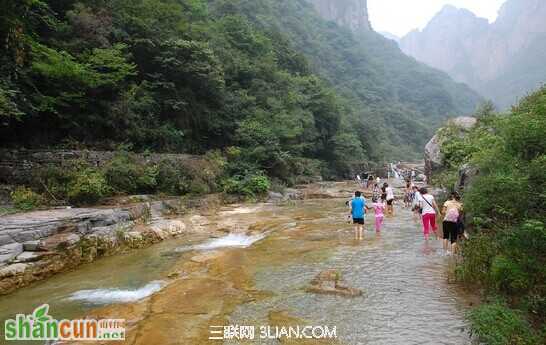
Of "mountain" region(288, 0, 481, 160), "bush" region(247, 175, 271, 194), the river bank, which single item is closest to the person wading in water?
the river bank

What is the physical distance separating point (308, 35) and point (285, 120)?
67.4 m

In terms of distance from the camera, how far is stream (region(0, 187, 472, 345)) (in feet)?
17.6

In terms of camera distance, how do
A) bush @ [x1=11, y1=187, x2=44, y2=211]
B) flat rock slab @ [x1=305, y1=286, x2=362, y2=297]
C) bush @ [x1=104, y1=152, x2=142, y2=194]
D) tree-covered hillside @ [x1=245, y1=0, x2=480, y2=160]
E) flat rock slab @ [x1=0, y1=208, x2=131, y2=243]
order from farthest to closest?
tree-covered hillside @ [x1=245, y1=0, x2=480, y2=160] < bush @ [x1=104, y1=152, x2=142, y2=194] < bush @ [x1=11, y1=187, x2=44, y2=211] < flat rock slab @ [x1=0, y1=208, x2=131, y2=243] < flat rock slab @ [x1=305, y1=286, x2=362, y2=297]

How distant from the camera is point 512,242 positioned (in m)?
6.06

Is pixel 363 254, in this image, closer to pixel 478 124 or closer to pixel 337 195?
pixel 478 124

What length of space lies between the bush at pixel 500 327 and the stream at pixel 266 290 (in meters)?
0.27

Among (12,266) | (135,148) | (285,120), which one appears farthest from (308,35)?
(12,266)

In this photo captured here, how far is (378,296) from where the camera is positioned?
6.52 metres

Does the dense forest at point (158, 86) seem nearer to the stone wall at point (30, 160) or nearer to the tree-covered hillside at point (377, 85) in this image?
the stone wall at point (30, 160)

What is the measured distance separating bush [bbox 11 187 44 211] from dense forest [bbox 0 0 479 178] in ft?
9.25

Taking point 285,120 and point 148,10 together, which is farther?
point 285,120

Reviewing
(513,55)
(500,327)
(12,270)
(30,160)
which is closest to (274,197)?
(30,160)

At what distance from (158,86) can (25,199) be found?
13024mm

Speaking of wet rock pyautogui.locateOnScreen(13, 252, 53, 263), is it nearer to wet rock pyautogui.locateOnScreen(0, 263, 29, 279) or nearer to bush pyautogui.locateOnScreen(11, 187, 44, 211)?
wet rock pyautogui.locateOnScreen(0, 263, 29, 279)
